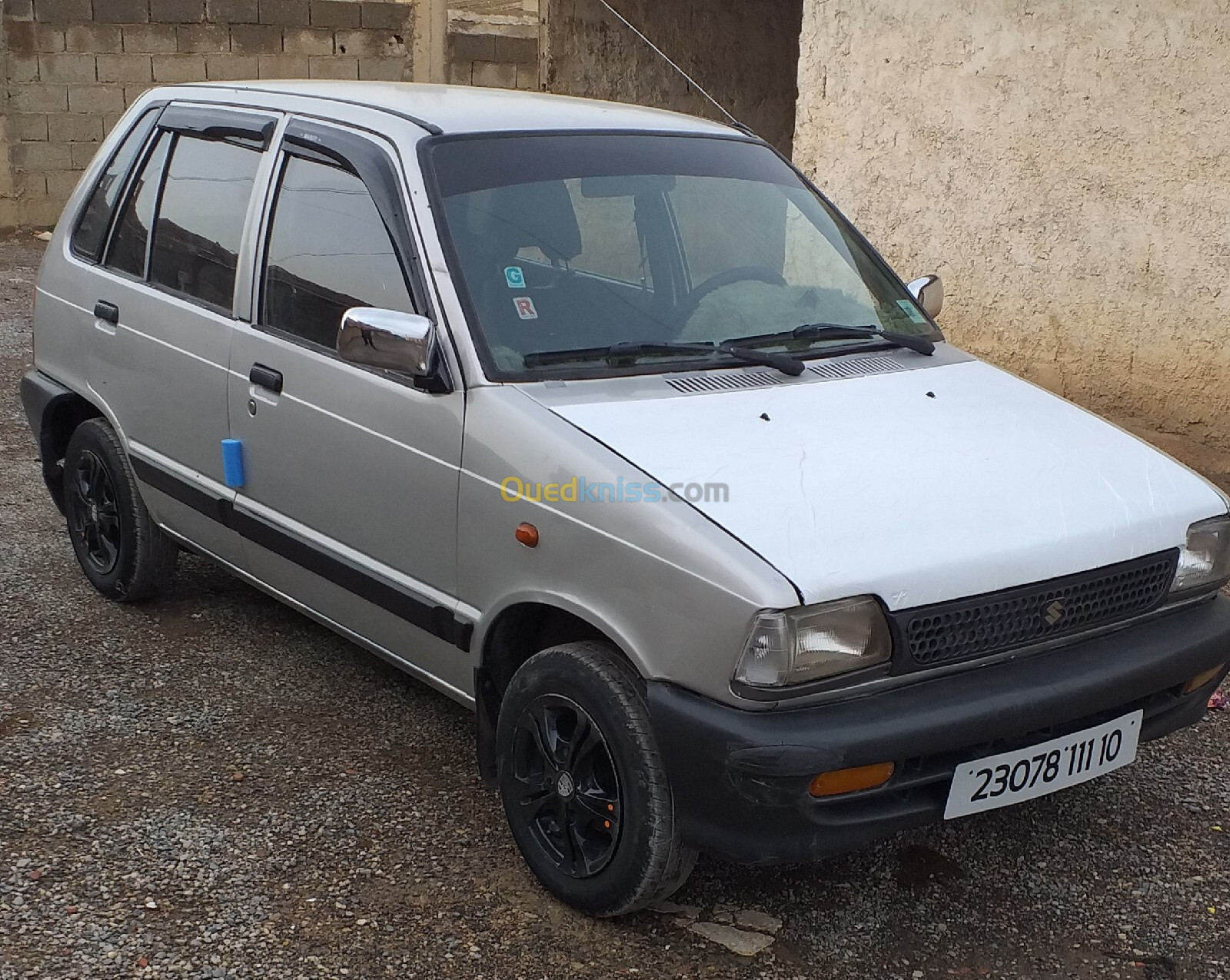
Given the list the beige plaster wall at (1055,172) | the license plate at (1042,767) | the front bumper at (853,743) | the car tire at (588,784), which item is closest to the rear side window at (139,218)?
the car tire at (588,784)

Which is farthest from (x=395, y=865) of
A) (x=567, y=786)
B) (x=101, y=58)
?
(x=101, y=58)

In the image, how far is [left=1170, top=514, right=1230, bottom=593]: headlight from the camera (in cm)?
319

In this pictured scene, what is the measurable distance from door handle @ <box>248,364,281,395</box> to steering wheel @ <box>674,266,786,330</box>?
1120mm

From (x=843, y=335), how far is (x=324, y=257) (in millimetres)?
1426

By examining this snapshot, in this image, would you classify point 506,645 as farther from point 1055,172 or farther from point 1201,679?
point 1055,172

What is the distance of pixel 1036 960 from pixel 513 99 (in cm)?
271

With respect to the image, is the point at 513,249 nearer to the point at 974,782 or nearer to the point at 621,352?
the point at 621,352

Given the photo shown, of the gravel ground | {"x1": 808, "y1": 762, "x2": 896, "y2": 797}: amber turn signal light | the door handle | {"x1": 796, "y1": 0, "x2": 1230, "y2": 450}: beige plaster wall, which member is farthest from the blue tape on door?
{"x1": 796, "y1": 0, "x2": 1230, "y2": 450}: beige plaster wall

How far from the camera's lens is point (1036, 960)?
299 centimetres

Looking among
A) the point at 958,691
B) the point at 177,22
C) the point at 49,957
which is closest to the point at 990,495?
the point at 958,691

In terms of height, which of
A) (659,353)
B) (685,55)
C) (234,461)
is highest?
(685,55)

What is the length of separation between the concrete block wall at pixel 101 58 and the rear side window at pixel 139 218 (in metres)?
9.86

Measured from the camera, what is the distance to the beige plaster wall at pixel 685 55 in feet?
33.6

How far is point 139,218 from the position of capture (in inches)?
177
